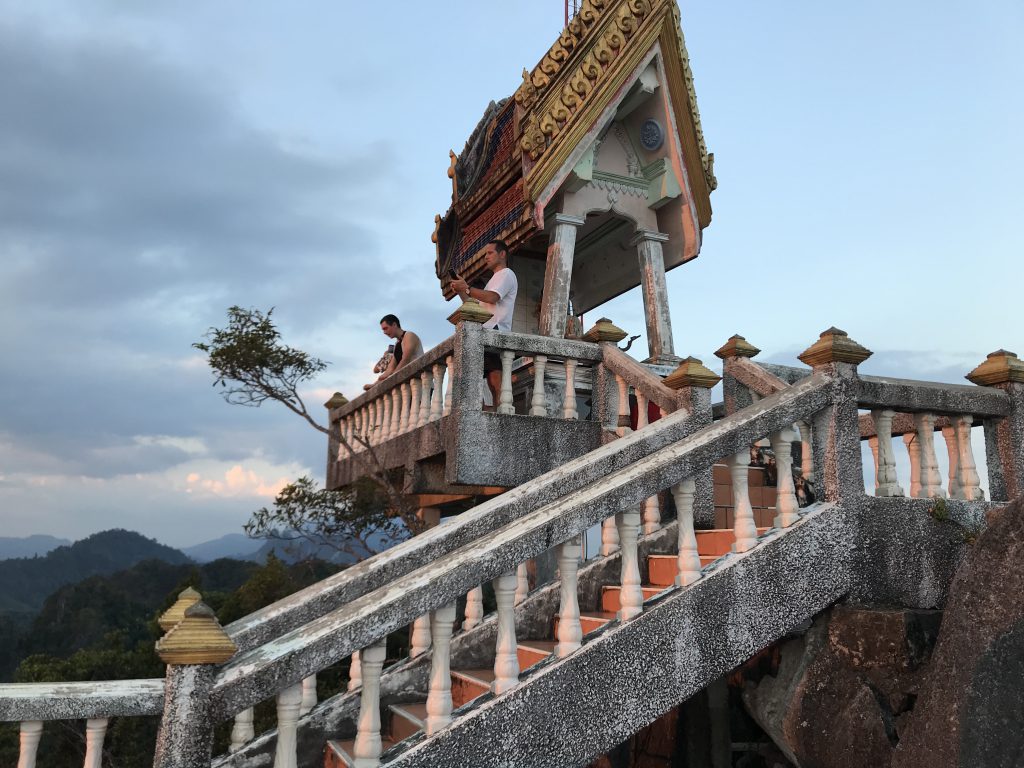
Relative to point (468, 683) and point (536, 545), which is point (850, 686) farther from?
point (468, 683)

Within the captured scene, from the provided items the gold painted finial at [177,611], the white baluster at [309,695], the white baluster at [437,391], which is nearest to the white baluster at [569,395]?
the white baluster at [437,391]

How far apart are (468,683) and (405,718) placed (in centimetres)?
47

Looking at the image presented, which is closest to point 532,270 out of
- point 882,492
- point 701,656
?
point 882,492

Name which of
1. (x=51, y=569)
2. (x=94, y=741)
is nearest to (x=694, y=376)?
(x=94, y=741)

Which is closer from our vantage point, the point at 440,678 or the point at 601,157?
the point at 440,678

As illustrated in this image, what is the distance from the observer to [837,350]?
5.52 meters

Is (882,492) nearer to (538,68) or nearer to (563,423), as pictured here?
(563,423)

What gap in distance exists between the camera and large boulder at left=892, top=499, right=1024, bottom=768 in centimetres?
415

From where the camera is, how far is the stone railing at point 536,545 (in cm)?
366

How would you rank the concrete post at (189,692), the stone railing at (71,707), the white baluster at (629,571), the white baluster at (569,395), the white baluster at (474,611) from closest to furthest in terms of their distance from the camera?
the concrete post at (189,692) → the stone railing at (71,707) → the white baluster at (629,571) → the white baluster at (474,611) → the white baluster at (569,395)

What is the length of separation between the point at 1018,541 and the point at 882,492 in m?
1.34

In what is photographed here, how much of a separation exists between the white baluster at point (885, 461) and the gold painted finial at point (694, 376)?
147cm

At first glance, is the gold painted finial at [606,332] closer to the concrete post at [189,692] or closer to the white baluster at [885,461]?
the white baluster at [885,461]

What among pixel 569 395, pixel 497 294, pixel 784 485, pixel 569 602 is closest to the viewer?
pixel 569 602
